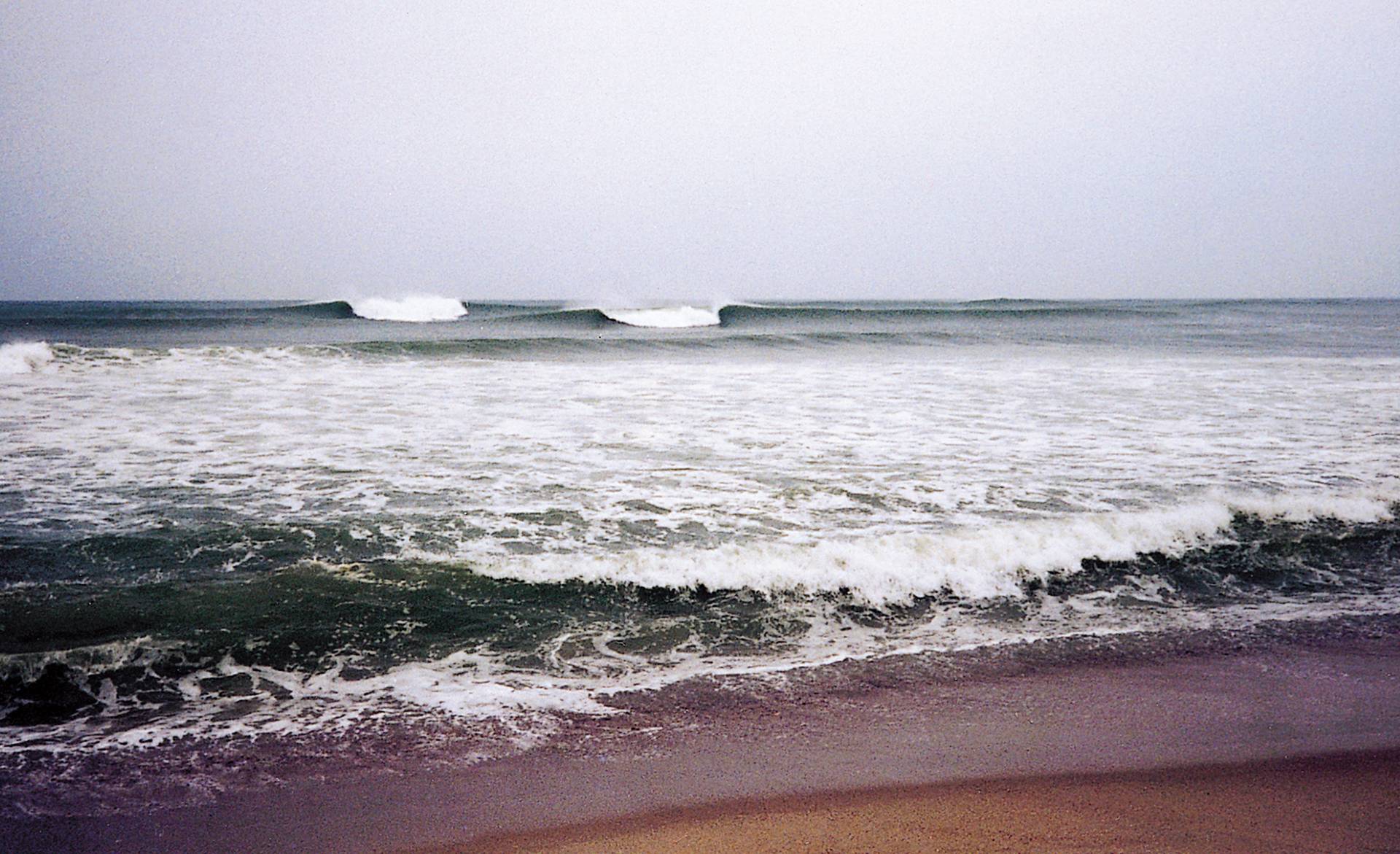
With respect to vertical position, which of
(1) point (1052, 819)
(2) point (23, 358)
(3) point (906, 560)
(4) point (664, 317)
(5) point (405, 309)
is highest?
(5) point (405, 309)

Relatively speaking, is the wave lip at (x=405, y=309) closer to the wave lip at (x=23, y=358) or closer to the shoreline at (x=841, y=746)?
the wave lip at (x=23, y=358)

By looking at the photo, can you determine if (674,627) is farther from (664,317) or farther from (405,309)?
(405,309)

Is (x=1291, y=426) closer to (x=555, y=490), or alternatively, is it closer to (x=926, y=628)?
(x=926, y=628)

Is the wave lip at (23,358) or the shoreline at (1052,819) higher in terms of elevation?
the wave lip at (23,358)

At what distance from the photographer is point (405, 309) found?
35.1 m

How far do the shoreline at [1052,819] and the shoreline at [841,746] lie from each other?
3 centimetres

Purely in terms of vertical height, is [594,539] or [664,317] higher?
[664,317]

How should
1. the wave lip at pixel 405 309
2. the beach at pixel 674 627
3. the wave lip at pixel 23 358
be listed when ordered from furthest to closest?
the wave lip at pixel 405 309 < the wave lip at pixel 23 358 < the beach at pixel 674 627

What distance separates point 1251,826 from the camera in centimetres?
235

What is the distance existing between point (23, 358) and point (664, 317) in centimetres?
2070

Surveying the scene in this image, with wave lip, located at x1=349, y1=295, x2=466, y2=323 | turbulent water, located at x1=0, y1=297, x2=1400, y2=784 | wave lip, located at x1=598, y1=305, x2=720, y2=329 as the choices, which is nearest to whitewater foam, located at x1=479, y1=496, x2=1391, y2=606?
turbulent water, located at x1=0, y1=297, x2=1400, y2=784

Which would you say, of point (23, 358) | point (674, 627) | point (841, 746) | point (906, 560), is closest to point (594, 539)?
point (674, 627)

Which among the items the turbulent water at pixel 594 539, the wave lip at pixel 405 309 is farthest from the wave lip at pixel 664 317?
the turbulent water at pixel 594 539

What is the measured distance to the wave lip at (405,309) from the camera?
1373 inches
